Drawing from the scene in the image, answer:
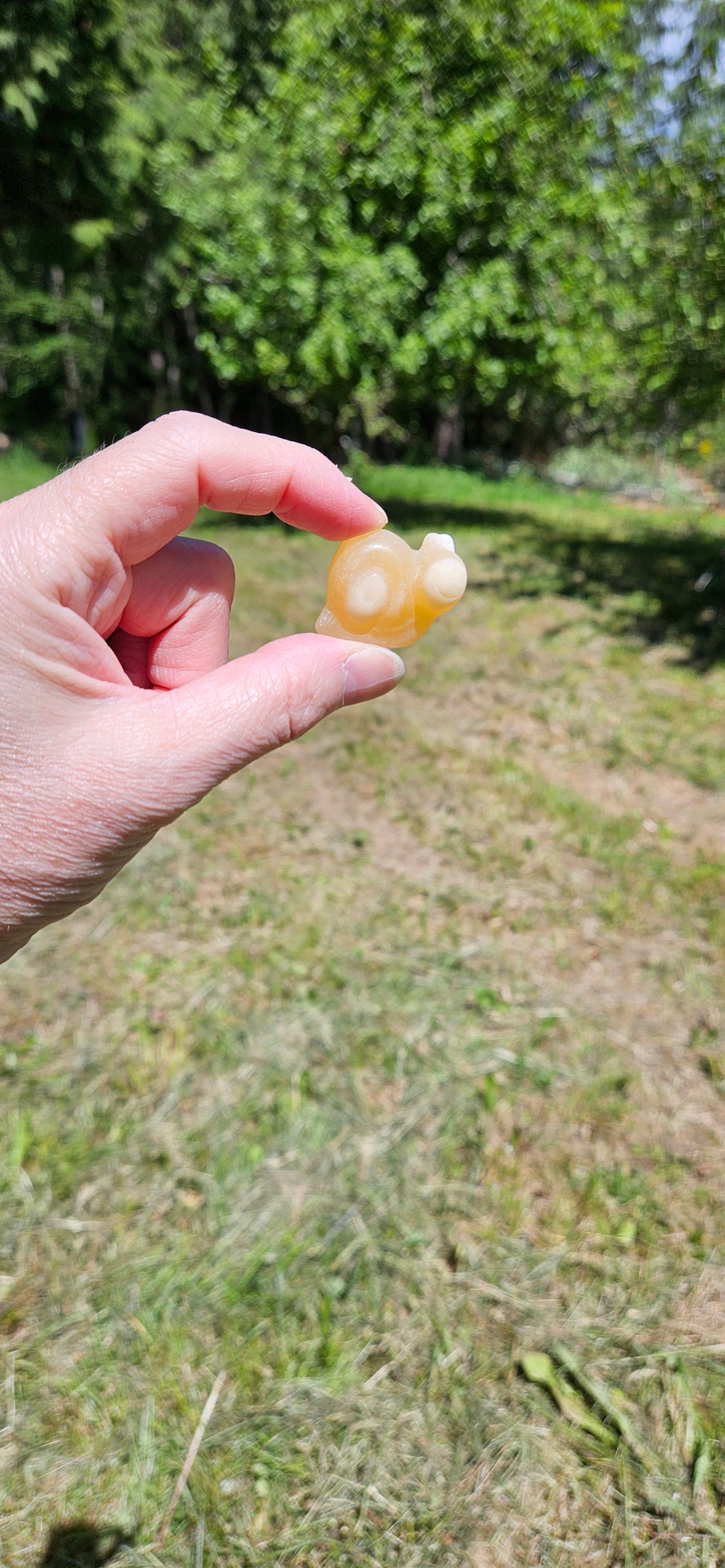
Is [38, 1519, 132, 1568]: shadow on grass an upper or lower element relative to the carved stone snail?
lower

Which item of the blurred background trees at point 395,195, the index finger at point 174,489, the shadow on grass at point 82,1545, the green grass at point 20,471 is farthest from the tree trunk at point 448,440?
the shadow on grass at point 82,1545

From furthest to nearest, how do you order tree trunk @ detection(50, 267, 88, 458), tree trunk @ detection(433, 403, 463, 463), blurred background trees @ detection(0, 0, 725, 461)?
tree trunk @ detection(433, 403, 463, 463)
tree trunk @ detection(50, 267, 88, 458)
blurred background trees @ detection(0, 0, 725, 461)

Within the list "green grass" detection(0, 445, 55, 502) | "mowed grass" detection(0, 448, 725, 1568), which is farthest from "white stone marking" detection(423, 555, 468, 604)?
"green grass" detection(0, 445, 55, 502)

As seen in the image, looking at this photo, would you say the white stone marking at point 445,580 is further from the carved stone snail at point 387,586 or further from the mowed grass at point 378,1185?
the mowed grass at point 378,1185

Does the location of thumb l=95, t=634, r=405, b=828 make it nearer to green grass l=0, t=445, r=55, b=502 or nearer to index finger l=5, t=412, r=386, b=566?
index finger l=5, t=412, r=386, b=566

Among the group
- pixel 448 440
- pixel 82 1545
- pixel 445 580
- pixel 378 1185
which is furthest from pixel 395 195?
pixel 82 1545

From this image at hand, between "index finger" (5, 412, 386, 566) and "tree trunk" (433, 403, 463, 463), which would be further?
"tree trunk" (433, 403, 463, 463)

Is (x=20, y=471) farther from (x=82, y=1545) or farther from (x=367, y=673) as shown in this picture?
(x=82, y=1545)
